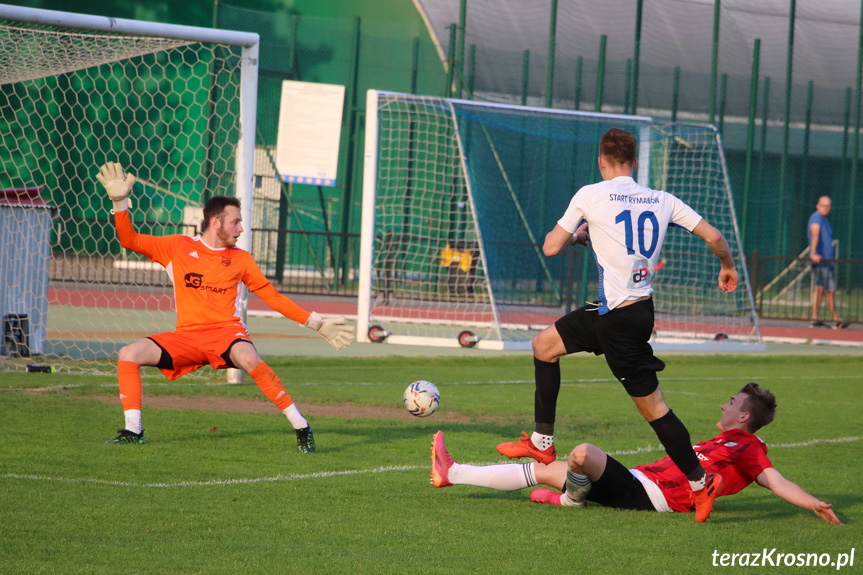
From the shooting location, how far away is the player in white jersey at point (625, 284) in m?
5.12

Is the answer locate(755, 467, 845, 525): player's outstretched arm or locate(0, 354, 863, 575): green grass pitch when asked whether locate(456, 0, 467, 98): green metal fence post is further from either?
locate(755, 467, 845, 525): player's outstretched arm

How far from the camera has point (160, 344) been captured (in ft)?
22.1

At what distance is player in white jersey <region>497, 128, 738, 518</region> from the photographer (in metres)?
5.12

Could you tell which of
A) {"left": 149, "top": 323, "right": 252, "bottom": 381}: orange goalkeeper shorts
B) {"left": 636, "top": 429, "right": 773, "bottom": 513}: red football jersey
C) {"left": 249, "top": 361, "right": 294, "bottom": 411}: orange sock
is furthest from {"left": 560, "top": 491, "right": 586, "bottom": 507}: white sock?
{"left": 149, "top": 323, "right": 252, "bottom": 381}: orange goalkeeper shorts

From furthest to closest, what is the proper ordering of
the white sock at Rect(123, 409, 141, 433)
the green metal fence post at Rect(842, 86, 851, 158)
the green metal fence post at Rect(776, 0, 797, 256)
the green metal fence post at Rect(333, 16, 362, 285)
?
the green metal fence post at Rect(842, 86, 851, 158) < the green metal fence post at Rect(776, 0, 797, 256) < the green metal fence post at Rect(333, 16, 362, 285) < the white sock at Rect(123, 409, 141, 433)

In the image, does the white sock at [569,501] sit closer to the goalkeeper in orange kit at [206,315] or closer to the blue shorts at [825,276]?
the goalkeeper in orange kit at [206,315]

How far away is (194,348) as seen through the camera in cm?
674

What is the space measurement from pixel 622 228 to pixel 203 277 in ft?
9.90

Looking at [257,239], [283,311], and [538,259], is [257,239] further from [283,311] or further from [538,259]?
[283,311]

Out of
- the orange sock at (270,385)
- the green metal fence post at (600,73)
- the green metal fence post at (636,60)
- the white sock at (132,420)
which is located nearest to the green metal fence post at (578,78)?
the green metal fence post at (600,73)

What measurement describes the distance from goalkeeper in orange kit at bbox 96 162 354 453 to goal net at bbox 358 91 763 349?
789cm

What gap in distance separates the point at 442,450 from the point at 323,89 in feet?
57.8

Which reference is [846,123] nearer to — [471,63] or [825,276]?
[825,276]

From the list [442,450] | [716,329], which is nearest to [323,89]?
[716,329]
